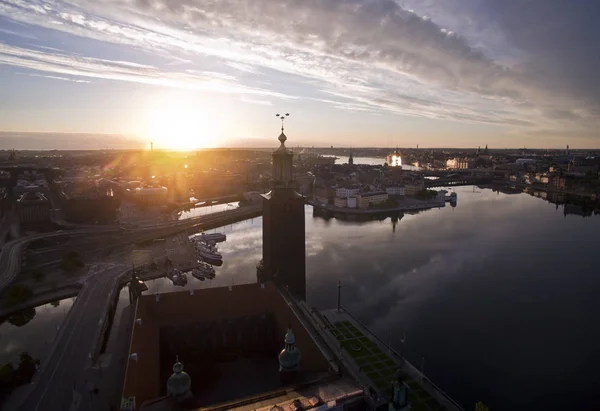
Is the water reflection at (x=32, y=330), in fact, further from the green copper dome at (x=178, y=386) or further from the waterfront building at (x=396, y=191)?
the waterfront building at (x=396, y=191)

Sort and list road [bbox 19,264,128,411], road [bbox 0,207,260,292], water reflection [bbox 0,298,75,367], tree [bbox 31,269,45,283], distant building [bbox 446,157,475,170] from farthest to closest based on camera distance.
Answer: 1. distant building [bbox 446,157,475,170]
2. road [bbox 0,207,260,292]
3. tree [bbox 31,269,45,283]
4. water reflection [bbox 0,298,75,367]
5. road [bbox 19,264,128,411]

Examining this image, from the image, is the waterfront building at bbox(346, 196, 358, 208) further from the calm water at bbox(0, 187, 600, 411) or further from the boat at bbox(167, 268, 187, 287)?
the boat at bbox(167, 268, 187, 287)

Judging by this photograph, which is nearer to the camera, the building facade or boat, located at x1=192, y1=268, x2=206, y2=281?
boat, located at x1=192, y1=268, x2=206, y2=281

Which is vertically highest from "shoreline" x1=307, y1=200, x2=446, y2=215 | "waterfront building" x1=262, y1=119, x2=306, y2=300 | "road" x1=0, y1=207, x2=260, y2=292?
"waterfront building" x1=262, y1=119, x2=306, y2=300

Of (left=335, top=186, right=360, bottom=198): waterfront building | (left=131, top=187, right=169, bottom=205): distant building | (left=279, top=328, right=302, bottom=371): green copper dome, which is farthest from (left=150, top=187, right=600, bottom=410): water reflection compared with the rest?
(left=131, top=187, right=169, bottom=205): distant building

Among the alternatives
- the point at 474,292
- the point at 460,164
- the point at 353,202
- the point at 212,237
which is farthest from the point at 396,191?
the point at 460,164

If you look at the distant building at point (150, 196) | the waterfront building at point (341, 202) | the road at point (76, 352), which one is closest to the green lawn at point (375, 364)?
the road at point (76, 352)
